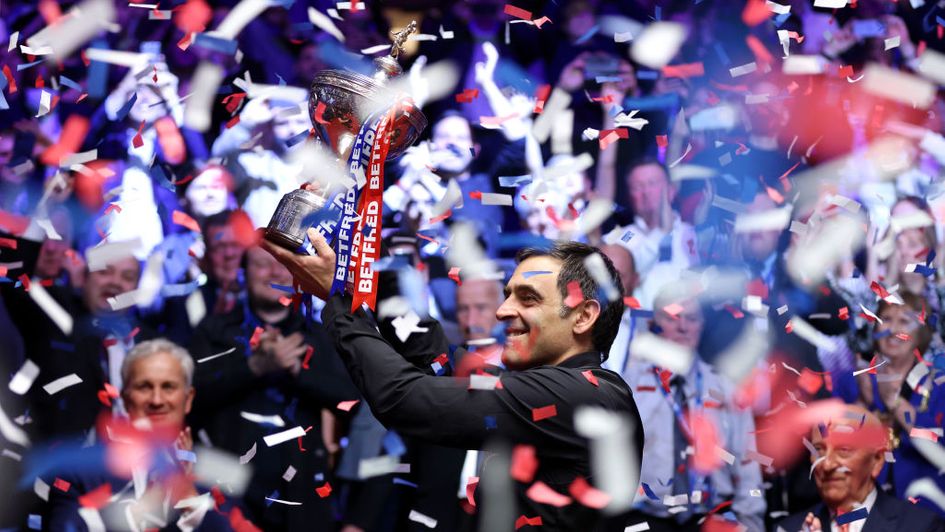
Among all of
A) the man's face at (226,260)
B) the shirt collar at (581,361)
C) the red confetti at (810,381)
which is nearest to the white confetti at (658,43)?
the red confetti at (810,381)

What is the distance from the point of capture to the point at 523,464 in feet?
7.77

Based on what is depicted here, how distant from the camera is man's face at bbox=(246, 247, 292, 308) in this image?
4.45 metres

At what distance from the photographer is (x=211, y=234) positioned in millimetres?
4625

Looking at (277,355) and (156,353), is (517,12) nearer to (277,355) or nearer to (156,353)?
(277,355)

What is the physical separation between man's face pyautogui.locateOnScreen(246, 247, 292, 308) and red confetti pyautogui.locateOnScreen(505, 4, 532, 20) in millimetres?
1542

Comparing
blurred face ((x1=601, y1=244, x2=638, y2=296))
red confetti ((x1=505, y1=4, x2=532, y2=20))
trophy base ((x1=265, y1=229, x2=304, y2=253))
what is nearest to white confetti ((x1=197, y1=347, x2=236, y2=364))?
blurred face ((x1=601, y1=244, x2=638, y2=296))

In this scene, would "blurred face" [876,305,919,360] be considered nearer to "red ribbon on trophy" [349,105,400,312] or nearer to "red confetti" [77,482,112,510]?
"red ribbon on trophy" [349,105,400,312]

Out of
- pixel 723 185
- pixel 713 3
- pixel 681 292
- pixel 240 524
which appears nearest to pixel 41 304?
pixel 240 524

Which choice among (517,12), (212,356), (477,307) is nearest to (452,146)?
(517,12)

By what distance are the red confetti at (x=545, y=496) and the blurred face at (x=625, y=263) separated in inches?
87.1

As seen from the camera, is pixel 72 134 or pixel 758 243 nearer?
pixel 758 243

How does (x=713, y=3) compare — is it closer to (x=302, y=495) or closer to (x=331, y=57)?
(x=331, y=57)

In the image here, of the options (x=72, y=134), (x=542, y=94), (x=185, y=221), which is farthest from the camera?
(x=542, y=94)

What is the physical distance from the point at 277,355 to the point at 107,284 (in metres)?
0.77
